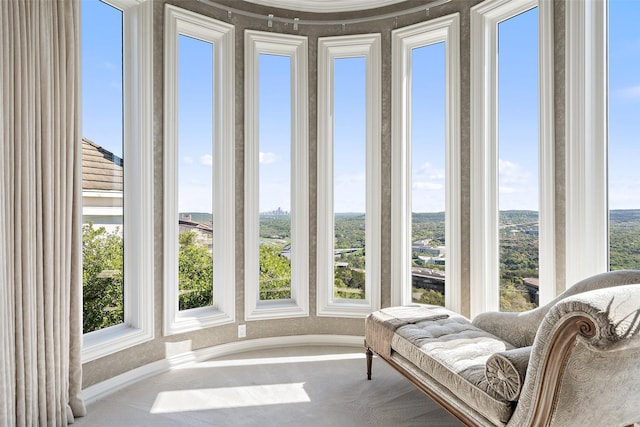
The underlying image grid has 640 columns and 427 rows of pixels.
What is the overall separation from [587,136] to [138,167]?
3018 mm

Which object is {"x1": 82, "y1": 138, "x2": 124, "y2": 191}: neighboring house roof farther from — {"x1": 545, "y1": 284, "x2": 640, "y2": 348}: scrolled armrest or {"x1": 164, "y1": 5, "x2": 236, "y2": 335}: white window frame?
{"x1": 545, "y1": 284, "x2": 640, "y2": 348}: scrolled armrest

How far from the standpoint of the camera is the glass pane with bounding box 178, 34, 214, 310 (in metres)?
3.54

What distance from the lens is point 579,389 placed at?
155 cm

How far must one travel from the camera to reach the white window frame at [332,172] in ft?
12.6

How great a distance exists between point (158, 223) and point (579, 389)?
2.83 metres

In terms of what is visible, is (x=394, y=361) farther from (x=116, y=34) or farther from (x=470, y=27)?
(x=116, y=34)

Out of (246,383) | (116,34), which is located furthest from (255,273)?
(116,34)

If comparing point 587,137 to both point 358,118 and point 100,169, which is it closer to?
point 358,118

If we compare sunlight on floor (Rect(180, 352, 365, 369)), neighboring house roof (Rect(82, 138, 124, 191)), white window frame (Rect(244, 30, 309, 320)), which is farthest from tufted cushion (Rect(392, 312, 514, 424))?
neighboring house roof (Rect(82, 138, 124, 191))

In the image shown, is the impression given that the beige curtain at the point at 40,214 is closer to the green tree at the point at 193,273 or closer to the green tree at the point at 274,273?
the green tree at the point at 193,273

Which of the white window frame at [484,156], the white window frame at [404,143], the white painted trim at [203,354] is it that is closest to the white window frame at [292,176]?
the white painted trim at [203,354]

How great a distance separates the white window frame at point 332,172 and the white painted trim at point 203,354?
0.81 ft

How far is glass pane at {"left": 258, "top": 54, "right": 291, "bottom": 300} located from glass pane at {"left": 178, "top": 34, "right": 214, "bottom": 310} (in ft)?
1.56

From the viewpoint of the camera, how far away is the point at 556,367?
60.1 inches
